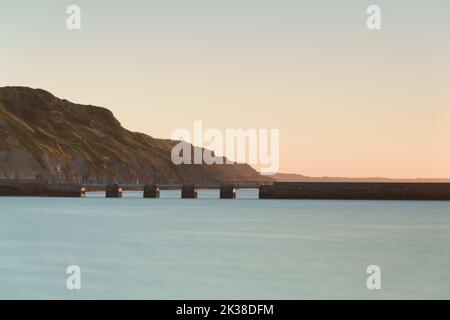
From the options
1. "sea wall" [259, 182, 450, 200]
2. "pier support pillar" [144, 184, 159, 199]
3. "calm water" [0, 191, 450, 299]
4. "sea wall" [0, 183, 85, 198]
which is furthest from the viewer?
"pier support pillar" [144, 184, 159, 199]

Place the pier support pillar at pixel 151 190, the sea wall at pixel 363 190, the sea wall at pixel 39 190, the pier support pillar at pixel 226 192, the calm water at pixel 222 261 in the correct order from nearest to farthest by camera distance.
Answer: the calm water at pixel 222 261, the sea wall at pixel 363 190, the sea wall at pixel 39 190, the pier support pillar at pixel 226 192, the pier support pillar at pixel 151 190

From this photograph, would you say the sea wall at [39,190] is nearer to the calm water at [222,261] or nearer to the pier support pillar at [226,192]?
the pier support pillar at [226,192]

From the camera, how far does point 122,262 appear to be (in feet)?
166

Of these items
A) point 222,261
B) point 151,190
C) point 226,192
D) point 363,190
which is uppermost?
point 363,190

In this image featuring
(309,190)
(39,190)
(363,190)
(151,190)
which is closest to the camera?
(363,190)

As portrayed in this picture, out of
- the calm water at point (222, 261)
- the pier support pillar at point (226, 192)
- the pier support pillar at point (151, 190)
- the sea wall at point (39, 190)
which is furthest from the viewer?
the pier support pillar at point (151, 190)

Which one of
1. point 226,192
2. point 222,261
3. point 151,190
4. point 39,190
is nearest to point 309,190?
point 226,192

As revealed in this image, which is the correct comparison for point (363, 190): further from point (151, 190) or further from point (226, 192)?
point (151, 190)

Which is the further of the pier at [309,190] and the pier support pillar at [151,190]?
the pier support pillar at [151,190]

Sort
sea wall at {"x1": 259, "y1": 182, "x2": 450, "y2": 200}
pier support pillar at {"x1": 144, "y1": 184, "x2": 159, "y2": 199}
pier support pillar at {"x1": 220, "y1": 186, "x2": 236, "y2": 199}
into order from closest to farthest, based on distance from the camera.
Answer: sea wall at {"x1": 259, "y1": 182, "x2": 450, "y2": 200} → pier support pillar at {"x1": 220, "y1": 186, "x2": 236, "y2": 199} → pier support pillar at {"x1": 144, "y1": 184, "x2": 159, "y2": 199}

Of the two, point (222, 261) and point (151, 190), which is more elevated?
point (151, 190)

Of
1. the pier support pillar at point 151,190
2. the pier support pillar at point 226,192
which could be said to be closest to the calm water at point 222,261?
the pier support pillar at point 226,192

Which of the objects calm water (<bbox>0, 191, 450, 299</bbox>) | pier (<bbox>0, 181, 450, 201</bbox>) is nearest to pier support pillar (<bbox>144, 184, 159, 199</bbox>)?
pier (<bbox>0, 181, 450, 201</bbox>)

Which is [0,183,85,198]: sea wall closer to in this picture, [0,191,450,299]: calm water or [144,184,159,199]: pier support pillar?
[144,184,159,199]: pier support pillar
